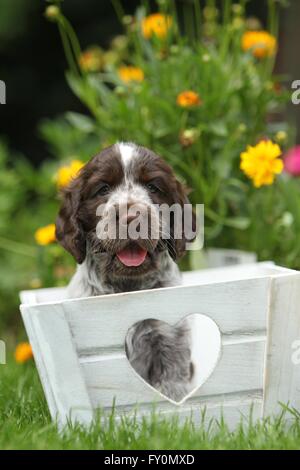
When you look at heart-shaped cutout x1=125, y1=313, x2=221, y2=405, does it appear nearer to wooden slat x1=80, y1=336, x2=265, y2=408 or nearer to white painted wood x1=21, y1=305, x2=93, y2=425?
wooden slat x1=80, y1=336, x2=265, y2=408

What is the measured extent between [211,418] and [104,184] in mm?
1020

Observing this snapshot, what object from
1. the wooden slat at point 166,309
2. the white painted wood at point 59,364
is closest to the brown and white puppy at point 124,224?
the wooden slat at point 166,309

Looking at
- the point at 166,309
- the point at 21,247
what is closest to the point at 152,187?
the point at 166,309

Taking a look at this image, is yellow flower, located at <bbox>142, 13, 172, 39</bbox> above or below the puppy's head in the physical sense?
above

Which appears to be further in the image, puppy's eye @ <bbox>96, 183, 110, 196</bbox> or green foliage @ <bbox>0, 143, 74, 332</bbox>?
green foliage @ <bbox>0, 143, 74, 332</bbox>

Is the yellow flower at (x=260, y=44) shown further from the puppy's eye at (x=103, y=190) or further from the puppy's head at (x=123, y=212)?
the puppy's eye at (x=103, y=190)

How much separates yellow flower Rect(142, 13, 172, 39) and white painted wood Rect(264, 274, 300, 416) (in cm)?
188

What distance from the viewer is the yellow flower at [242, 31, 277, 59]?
13.9ft

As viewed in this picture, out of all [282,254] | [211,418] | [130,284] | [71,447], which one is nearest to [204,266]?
[282,254]

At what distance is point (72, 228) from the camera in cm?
304

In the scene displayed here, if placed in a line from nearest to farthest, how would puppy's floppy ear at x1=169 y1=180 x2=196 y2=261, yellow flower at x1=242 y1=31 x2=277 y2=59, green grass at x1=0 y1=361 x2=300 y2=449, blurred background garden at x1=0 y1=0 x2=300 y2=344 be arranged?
green grass at x1=0 y1=361 x2=300 y2=449 → puppy's floppy ear at x1=169 y1=180 x2=196 y2=261 → blurred background garden at x1=0 y1=0 x2=300 y2=344 → yellow flower at x1=242 y1=31 x2=277 y2=59

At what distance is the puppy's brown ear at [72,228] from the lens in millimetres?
3041

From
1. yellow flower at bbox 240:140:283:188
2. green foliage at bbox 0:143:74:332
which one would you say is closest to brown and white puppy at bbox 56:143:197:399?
yellow flower at bbox 240:140:283:188

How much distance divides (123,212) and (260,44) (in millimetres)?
1905
